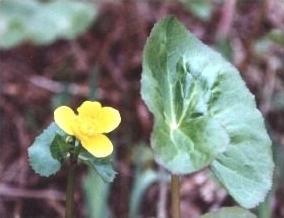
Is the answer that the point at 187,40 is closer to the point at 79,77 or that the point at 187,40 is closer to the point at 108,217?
the point at 108,217

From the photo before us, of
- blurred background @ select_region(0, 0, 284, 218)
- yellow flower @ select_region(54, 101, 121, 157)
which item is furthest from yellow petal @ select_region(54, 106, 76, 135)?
blurred background @ select_region(0, 0, 284, 218)

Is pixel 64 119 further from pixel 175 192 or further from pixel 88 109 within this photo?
pixel 175 192

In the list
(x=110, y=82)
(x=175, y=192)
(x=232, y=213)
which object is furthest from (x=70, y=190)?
(x=110, y=82)

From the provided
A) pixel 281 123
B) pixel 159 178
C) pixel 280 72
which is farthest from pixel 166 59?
pixel 280 72

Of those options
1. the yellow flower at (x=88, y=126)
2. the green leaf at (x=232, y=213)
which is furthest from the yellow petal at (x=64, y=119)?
the green leaf at (x=232, y=213)

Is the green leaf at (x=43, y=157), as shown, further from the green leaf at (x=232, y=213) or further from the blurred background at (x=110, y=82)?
the blurred background at (x=110, y=82)
